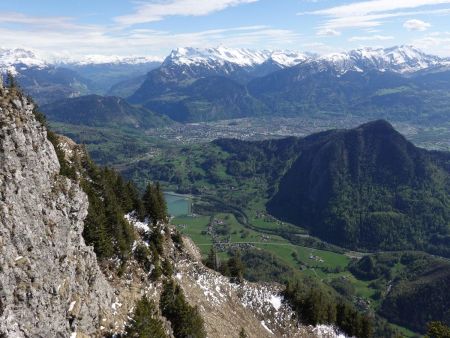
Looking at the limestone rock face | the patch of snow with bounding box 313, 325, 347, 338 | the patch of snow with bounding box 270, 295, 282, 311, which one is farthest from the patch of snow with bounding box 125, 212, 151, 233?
the patch of snow with bounding box 313, 325, 347, 338

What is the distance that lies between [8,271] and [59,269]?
309 inches

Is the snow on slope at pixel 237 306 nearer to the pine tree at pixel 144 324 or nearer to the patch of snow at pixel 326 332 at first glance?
the patch of snow at pixel 326 332

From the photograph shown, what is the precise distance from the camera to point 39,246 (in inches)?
1665

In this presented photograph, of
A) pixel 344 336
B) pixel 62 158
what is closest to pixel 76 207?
pixel 62 158

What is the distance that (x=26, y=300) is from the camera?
127 feet

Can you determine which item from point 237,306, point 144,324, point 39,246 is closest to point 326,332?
point 237,306

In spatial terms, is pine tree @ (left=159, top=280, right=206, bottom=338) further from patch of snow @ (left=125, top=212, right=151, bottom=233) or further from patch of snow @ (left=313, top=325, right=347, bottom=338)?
patch of snow @ (left=313, top=325, right=347, bottom=338)

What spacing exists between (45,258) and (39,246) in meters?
1.37

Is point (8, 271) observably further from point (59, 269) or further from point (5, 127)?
point (5, 127)

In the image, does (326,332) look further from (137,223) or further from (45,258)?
(45,258)

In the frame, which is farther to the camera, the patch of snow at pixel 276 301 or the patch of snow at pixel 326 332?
the patch of snow at pixel 326 332

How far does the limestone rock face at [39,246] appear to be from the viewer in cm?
3834

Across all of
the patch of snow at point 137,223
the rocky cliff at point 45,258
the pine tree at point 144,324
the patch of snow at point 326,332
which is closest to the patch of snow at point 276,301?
the patch of snow at point 326,332

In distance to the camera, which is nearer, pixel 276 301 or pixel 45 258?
pixel 45 258
